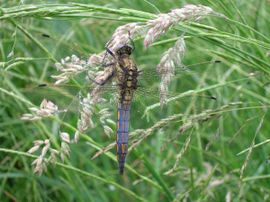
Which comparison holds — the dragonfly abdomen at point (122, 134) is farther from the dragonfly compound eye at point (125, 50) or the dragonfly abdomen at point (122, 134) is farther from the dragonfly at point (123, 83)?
the dragonfly compound eye at point (125, 50)

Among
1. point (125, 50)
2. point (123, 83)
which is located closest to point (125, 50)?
point (125, 50)

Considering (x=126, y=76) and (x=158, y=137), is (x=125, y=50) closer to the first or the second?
(x=126, y=76)

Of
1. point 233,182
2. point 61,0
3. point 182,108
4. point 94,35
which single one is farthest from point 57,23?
point 233,182

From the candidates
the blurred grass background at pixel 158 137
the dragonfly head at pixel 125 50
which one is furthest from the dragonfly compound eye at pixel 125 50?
the blurred grass background at pixel 158 137

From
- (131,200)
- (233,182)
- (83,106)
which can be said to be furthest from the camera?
(131,200)

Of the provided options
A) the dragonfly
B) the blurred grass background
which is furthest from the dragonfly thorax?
the blurred grass background

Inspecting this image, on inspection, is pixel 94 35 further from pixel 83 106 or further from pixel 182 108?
pixel 83 106

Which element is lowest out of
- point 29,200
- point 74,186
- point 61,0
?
point 29,200
